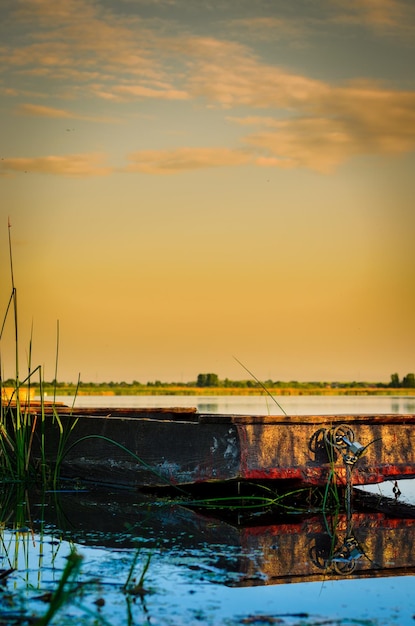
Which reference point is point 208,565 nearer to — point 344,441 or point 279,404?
point 344,441

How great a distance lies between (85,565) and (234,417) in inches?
115

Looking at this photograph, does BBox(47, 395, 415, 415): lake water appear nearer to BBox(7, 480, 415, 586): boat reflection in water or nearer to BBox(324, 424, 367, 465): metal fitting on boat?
BBox(324, 424, 367, 465): metal fitting on boat

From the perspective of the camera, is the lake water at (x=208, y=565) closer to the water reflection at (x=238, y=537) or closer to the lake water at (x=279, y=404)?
the water reflection at (x=238, y=537)

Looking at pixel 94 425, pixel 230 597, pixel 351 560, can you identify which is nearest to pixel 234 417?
pixel 94 425

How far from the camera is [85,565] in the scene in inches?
175

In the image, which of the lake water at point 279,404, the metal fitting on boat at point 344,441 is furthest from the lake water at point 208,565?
the lake water at point 279,404

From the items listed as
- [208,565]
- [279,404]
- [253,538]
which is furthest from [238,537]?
[279,404]

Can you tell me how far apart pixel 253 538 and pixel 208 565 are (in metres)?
1.04

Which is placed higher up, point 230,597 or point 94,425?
point 94,425

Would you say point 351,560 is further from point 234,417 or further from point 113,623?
point 234,417

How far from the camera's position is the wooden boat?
724 centimetres

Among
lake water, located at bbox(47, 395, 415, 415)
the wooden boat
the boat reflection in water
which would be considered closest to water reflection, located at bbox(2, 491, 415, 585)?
the boat reflection in water

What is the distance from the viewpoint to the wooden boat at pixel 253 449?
23.8 feet

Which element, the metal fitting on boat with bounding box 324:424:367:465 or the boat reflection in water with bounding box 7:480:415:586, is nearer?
the boat reflection in water with bounding box 7:480:415:586
